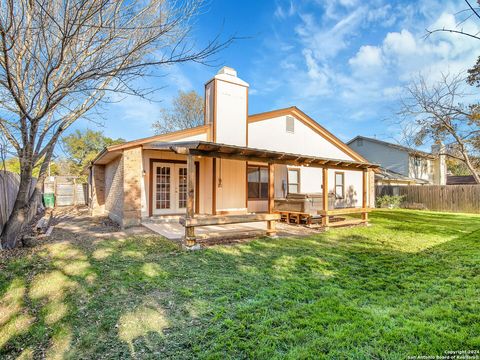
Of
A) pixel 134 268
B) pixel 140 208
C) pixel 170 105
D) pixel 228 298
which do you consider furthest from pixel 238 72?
pixel 170 105

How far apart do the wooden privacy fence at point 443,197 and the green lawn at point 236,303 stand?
13.6m

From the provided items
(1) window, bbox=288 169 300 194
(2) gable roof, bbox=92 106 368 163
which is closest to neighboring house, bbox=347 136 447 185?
(2) gable roof, bbox=92 106 368 163

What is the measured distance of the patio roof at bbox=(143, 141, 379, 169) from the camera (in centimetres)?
647

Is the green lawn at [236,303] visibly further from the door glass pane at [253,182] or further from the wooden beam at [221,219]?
the door glass pane at [253,182]

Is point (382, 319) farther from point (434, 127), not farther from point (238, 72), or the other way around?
point (434, 127)

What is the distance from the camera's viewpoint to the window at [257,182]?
40.8 feet

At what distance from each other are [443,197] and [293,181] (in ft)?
38.8

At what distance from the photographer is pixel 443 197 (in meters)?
17.8

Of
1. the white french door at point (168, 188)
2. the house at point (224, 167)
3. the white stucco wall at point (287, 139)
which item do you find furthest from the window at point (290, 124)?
the white french door at point (168, 188)

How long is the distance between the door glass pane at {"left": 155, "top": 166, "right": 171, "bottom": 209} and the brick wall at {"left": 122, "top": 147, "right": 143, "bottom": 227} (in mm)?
989

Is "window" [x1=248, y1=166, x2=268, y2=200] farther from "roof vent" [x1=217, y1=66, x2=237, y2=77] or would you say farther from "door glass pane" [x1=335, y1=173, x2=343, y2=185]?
"door glass pane" [x1=335, y1=173, x2=343, y2=185]

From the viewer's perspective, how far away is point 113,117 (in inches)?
286

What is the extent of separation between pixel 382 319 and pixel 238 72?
1098 cm

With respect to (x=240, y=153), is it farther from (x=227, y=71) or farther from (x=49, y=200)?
(x=49, y=200)
